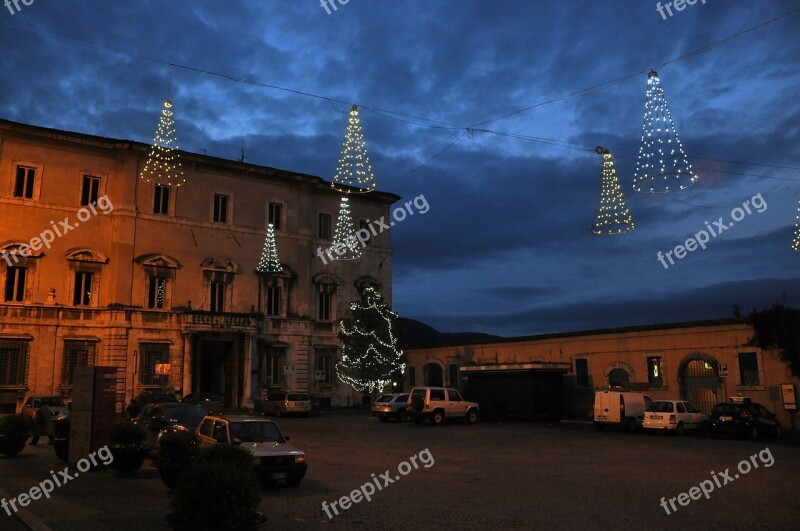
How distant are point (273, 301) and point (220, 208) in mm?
7203

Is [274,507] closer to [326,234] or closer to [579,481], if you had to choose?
[579,481]

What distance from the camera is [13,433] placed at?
706 inches

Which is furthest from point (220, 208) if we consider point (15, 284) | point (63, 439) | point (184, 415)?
point (63, 439)

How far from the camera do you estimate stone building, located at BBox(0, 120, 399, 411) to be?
116 ft

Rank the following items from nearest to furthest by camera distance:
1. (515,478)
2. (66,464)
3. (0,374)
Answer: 1. (515,478)
2. (66,464)
3. (0,374)

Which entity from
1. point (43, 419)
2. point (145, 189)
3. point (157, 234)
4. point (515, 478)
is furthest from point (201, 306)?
point (515, 478)

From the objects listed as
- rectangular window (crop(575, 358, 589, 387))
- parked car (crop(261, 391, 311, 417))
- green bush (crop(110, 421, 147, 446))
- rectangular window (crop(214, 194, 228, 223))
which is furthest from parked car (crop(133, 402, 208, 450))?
rectangular window (crop(575, 358, 589, 387))

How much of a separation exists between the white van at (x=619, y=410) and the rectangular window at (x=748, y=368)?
458cm

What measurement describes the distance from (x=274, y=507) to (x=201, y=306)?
31120 millimetres

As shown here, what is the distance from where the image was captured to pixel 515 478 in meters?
14.6
